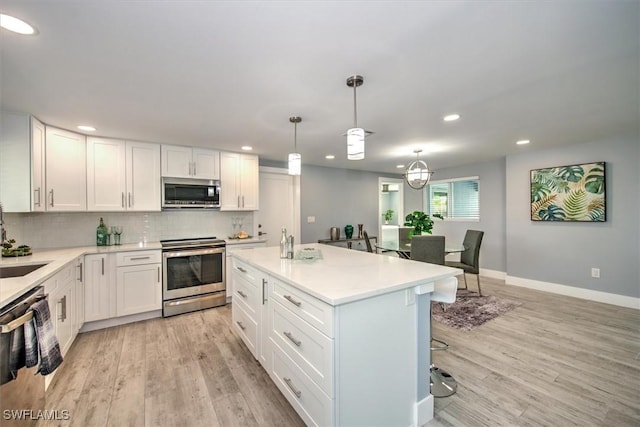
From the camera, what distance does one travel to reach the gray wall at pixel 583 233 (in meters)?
3.60

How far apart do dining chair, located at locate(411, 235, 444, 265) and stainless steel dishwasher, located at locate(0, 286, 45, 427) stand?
3.60 metres

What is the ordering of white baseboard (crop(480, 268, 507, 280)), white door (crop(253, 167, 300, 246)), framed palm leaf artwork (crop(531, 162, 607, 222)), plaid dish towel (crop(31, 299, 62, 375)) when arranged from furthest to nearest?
1. white baseboard (crop(480, 268, 507, 280))
2. white door (crop(253, 167, 300, 246))
3. framed palm leaf artwork (crop(531, 162, 607, 222))
4. plaid dish towel (crop(31, 299, 62, 375))

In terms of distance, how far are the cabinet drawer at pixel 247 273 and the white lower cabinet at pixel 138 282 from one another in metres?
1.35

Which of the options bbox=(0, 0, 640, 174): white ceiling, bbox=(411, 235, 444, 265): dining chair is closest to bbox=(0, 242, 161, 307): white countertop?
bbox=(0, 0, 640, 174): white ceiling

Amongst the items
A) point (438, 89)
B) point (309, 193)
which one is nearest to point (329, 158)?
point (309, 193)

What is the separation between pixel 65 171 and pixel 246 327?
8.94 feet

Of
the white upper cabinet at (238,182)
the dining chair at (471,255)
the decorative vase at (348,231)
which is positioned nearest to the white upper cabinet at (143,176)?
the white upper cabinet at (238,182)

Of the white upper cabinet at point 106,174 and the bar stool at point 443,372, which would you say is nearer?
the bar stool at point 443,372

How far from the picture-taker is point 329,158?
479 cm

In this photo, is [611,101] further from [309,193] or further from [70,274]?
[70,274]

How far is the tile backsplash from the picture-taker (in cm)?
312

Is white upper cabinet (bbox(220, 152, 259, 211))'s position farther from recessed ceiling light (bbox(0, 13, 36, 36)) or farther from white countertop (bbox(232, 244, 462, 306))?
recessed ceiling light (bbox(0, 13, 36, 36))

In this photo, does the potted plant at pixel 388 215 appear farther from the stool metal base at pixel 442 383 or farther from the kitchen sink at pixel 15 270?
the kitchen sink at pixel 15 270

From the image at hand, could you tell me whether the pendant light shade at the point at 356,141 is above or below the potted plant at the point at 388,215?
above
